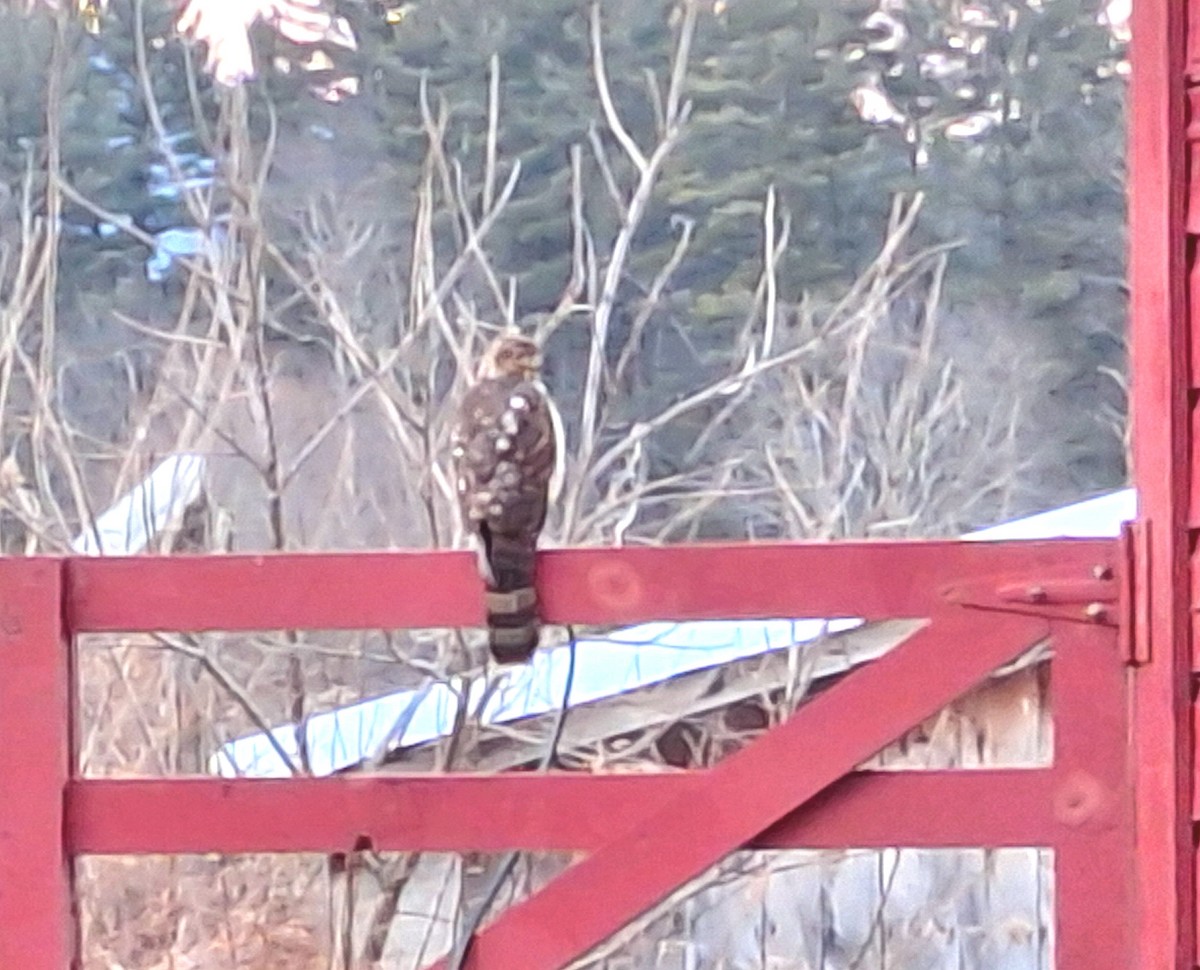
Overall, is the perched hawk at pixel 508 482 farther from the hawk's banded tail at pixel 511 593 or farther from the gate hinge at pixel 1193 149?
the gate hinge at pixel 1193 149

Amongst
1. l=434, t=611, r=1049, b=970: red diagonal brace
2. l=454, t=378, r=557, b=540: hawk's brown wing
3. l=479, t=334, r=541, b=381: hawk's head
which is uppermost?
l=479, t=334, r=541, b=381: hawk's head

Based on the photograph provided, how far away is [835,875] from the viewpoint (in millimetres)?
3168

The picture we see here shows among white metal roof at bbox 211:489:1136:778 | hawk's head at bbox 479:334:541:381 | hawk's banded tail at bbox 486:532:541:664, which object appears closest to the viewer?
hawk's banded tail at bbox 486:532:541:664

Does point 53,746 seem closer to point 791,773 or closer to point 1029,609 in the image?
point 791,773

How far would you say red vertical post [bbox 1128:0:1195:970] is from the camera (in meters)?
1.81

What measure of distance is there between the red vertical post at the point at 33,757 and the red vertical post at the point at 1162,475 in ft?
3.39

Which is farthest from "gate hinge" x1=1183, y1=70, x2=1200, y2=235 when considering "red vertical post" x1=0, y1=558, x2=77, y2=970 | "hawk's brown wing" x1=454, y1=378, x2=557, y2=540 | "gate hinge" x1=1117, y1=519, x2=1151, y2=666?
"red vertical post" x1=0, y1=558, x2=77, y2=970

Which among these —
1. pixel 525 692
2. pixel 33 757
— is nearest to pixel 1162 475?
pixel 33 757

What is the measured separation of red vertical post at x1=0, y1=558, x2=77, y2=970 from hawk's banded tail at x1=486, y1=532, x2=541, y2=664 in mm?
420

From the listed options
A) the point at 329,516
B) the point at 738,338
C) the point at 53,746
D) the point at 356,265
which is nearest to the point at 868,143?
the point at 738,338

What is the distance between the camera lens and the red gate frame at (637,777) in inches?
71.5

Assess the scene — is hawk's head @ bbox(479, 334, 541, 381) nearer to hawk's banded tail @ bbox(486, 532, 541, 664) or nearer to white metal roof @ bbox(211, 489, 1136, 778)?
hawk's banded tail @ bbox(486, 532, 541, 664)

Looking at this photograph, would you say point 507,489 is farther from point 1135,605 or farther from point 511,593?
point 1135,605

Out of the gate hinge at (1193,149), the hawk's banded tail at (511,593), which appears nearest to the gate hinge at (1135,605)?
the gate hinge at (1193,149)
